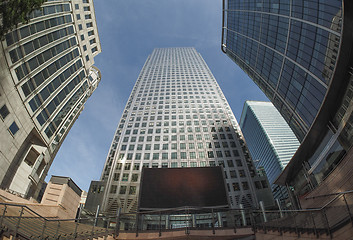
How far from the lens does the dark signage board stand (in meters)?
23.1

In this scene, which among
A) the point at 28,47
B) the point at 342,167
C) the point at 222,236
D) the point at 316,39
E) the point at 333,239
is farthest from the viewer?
the point at 316,39

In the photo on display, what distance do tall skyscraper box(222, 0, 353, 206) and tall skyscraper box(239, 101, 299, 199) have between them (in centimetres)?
7638

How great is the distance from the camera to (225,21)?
7388 centimetres

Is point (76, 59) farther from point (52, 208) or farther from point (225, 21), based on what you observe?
point (225, 21)

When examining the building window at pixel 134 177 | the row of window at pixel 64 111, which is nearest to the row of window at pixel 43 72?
the row of window at pixel 64 111

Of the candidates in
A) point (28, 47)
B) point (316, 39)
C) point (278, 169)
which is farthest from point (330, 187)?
point (278, 169)

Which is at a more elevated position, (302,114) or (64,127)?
(302,114)

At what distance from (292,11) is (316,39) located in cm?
1012

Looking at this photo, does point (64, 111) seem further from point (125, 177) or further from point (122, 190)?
point (122, 190)

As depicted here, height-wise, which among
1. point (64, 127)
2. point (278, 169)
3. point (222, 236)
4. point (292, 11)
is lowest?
point (222, 236)

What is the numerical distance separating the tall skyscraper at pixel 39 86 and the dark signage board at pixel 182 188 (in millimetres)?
17741

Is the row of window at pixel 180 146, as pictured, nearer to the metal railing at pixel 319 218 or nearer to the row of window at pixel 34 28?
the row of window at pixel 34 28

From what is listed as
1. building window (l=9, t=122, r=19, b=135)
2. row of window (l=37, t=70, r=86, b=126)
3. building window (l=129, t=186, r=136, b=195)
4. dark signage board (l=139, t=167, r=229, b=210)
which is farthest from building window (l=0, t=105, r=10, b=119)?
building window (l=129, t=186, r=136, b=195)

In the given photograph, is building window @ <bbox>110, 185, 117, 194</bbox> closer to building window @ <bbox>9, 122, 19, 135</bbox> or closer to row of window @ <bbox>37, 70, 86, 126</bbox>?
row of window @ <bbox>37, 70, 86, 126</bbox>
